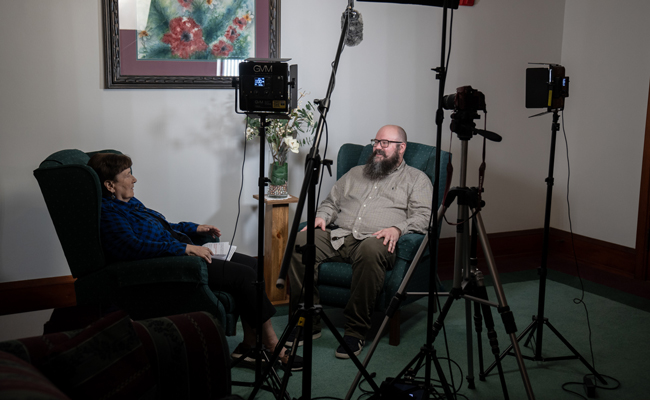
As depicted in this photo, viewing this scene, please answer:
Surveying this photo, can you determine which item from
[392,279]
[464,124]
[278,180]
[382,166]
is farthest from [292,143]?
[464,124]

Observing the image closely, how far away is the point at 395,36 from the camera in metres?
3.79

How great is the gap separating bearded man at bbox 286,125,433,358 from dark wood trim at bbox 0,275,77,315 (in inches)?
52.8

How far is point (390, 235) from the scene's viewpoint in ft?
9.39

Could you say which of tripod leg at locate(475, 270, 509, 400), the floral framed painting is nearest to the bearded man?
tripod leg at locate(475, 270, 509, 400)

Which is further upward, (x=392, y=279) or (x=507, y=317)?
(x=507, y=317)

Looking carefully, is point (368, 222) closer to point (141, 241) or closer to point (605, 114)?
point (141, 241)

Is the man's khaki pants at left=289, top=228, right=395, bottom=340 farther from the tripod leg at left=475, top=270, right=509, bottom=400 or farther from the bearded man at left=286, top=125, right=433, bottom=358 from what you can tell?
the tripod leg at left=475, top=270, right=509, bottom=400

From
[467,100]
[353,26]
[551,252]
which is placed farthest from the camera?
[551,252]

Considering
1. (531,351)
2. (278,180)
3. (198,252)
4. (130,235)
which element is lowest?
(531,351)

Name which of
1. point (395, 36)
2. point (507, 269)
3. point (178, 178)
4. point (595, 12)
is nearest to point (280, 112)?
point (178, 178)

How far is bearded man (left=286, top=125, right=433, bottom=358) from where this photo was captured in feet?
9.05

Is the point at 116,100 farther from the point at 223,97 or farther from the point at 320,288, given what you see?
the point at 320,288

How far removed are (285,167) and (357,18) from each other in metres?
1.67

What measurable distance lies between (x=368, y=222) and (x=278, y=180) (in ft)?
2.11
